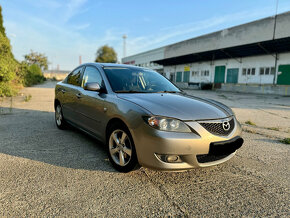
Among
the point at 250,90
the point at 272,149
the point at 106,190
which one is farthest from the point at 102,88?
the point at 250,90

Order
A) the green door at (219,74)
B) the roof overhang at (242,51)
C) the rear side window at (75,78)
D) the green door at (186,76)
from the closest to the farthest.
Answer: the rear side window at (75,78) < the roof overhang at (242,51) < the green door at (219,74) < the green door at (186,76)

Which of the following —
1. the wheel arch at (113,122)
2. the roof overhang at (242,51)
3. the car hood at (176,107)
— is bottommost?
the wheel arch at (113,122)

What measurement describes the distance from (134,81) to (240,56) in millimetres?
26892

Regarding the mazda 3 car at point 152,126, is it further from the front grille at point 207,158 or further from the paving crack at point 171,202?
the paving crack at point 171,202

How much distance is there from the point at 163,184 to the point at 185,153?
560 mm

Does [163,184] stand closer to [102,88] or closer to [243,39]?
[102,88]

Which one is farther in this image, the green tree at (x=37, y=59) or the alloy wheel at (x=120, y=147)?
the green tree at (x=37, y=59)

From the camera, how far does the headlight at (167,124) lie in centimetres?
236

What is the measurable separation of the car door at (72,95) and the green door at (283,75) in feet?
77.7

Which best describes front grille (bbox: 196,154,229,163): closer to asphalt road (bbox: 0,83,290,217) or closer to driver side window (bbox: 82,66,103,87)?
asphalt road (bbox: 0,83,290,217)

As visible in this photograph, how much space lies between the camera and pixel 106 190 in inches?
95.6

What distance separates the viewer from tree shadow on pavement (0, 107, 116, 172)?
3.21m

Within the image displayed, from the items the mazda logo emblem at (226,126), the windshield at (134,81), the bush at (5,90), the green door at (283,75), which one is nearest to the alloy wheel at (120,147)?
the windshield at (134,81)

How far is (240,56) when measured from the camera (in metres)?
26.7
